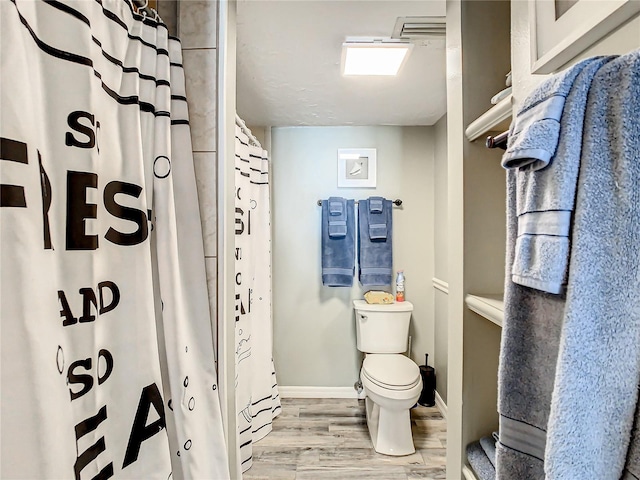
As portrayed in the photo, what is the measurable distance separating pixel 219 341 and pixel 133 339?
30 cm

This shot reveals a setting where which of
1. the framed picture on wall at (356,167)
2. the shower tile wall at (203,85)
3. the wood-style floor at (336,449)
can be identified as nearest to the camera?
the shower tile wall at (203,85)

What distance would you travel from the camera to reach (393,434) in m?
2.13

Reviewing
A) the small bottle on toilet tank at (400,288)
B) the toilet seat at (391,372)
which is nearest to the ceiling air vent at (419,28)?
the small bottle on toilet tank at (400,288)

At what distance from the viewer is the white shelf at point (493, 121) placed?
2.52ft

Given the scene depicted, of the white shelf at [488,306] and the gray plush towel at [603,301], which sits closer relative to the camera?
the gray plush towel at [603,301]

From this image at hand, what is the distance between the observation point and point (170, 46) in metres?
0.98

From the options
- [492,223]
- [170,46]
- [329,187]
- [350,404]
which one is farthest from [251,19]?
[350,404]

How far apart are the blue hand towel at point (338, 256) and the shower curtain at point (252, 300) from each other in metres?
0.56

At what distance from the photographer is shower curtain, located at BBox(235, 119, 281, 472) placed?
1830mm

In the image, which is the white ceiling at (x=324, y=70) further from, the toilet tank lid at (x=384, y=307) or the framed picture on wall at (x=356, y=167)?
the toilet tank lid at (x=384, y=307)

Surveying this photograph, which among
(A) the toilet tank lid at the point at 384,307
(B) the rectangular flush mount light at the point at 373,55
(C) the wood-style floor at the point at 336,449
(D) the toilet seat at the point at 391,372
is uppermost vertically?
(B) the rectangular flush mount light at the point at 373,55

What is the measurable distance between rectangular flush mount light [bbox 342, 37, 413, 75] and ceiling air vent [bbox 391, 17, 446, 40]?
51 mm

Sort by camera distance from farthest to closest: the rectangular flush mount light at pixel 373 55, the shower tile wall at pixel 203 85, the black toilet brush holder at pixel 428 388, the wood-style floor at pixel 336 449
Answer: the black toilet brush holder at pixel 428 388
the wood-style floor at pixel 336 449
the rectangular flush mount light at pixel 373 55
the shower tile wall at pixel 203 85

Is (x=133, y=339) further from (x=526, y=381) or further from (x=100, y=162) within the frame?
(x=526, y=381)
